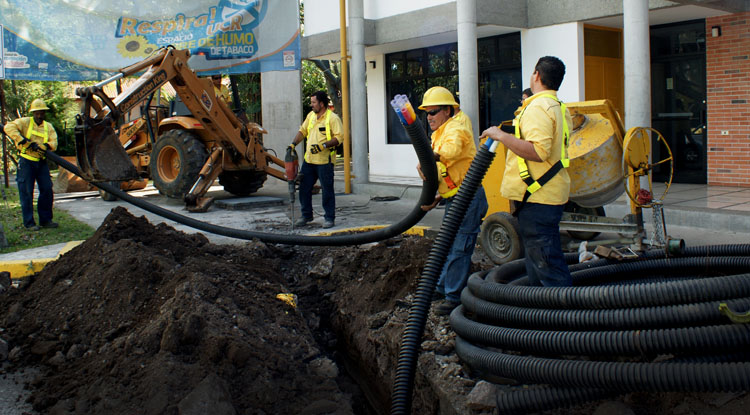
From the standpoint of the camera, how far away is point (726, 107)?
37.1 feet

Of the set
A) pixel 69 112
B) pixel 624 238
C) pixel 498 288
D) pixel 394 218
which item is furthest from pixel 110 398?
pixel 69 112

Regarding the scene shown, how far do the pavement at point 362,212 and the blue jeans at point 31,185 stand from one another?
83 centimetres

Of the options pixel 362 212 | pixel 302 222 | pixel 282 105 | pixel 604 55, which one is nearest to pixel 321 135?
pixel 302 222

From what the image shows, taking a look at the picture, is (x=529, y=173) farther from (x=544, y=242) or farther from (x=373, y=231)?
(x=373, y=231)

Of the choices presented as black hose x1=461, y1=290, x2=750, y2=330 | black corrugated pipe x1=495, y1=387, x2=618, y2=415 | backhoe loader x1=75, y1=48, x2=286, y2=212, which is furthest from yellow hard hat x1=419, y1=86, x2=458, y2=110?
backhoe loader x1=75, y1=48, x2=286, y2=212

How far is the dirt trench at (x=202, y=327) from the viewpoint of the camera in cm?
392

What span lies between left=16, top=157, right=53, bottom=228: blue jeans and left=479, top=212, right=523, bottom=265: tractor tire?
6460 mm

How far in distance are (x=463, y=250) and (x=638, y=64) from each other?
5122mm

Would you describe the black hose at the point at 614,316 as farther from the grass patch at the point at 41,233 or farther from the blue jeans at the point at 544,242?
the grass patch at the point at 41,233

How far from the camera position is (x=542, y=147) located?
4.05 m

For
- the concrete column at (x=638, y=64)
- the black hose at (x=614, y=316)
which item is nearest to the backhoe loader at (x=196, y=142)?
the black hose at (x=614, y=316)

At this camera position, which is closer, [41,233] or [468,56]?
[41,233]

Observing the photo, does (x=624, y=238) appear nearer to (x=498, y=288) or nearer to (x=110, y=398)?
(x=498, y=288)

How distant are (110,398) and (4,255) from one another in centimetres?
512
